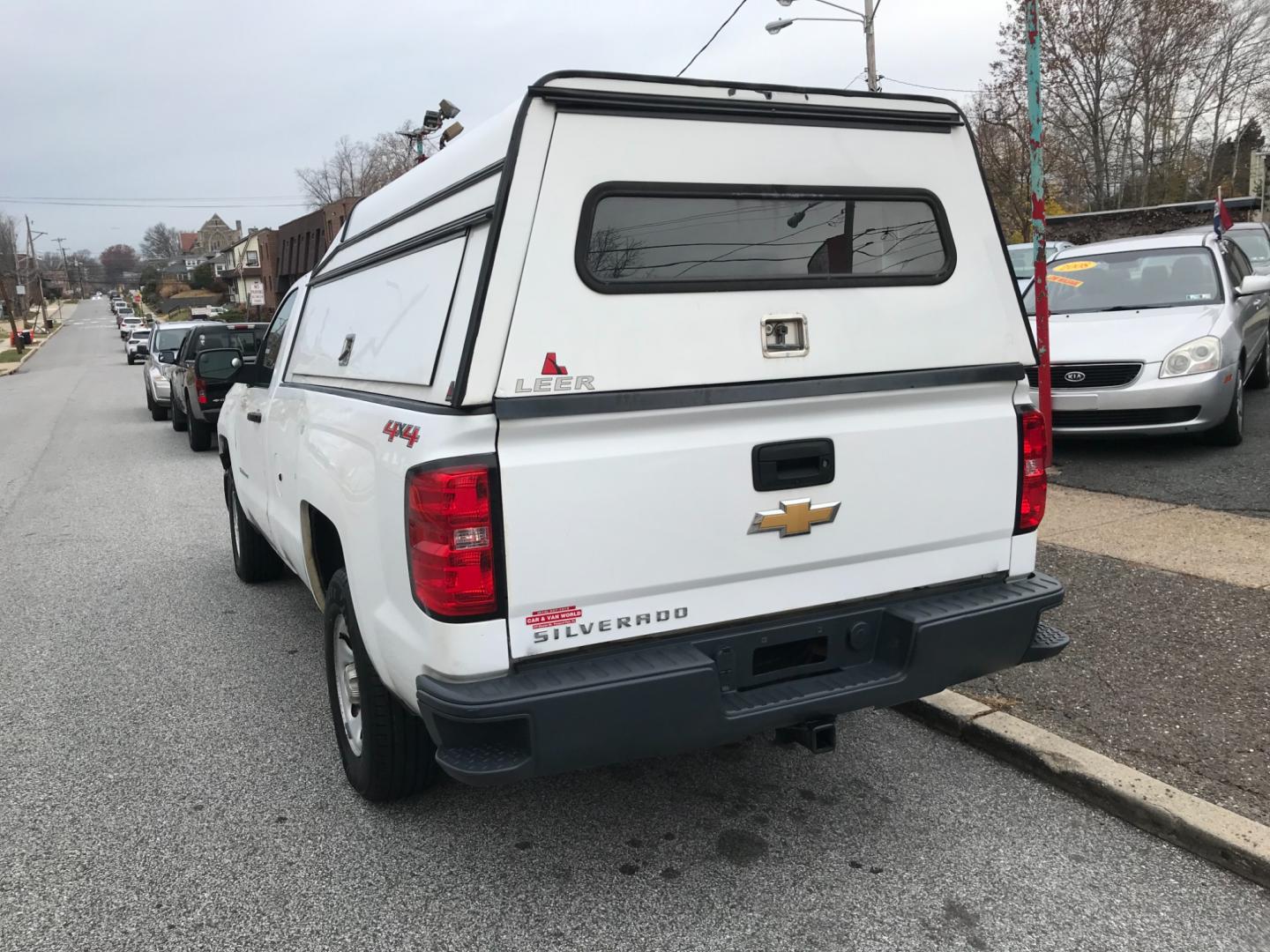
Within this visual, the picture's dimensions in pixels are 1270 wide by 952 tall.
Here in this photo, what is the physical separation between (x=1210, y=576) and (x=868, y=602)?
3043 mm

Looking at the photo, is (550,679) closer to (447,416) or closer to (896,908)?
(447,416)

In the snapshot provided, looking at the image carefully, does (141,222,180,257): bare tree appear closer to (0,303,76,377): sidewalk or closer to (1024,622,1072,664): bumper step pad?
(0,303,76,377): sidewalk

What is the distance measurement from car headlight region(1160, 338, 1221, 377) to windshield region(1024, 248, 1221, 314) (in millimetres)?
914

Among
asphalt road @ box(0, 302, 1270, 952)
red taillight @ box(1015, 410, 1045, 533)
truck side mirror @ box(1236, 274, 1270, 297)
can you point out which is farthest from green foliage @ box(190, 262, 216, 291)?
red taillight @ box(1015, 410, 1045, 533)

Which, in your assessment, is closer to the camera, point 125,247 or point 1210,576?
point 1210,576

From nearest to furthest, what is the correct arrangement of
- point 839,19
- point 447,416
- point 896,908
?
point 447,416, point 896,908, point 839,19

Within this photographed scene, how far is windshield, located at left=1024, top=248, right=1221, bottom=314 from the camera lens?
8.45 metres

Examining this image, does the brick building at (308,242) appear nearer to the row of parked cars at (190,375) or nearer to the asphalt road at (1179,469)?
the row of parked cars at (190,375)

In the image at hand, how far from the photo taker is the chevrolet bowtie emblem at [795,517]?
2850 mm

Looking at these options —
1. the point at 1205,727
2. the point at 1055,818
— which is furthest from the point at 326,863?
the point at 1205,727

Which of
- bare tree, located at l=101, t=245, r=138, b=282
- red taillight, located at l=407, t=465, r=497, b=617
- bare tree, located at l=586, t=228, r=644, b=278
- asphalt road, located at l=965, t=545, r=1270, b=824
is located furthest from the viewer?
bare tree, located at l=101, t=245, r=138, b=282

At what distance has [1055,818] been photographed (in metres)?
3.25

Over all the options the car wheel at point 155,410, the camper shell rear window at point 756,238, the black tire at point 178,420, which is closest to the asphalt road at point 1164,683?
the camper shell rear window at point 756,238

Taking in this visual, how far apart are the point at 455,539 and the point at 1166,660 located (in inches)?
130
